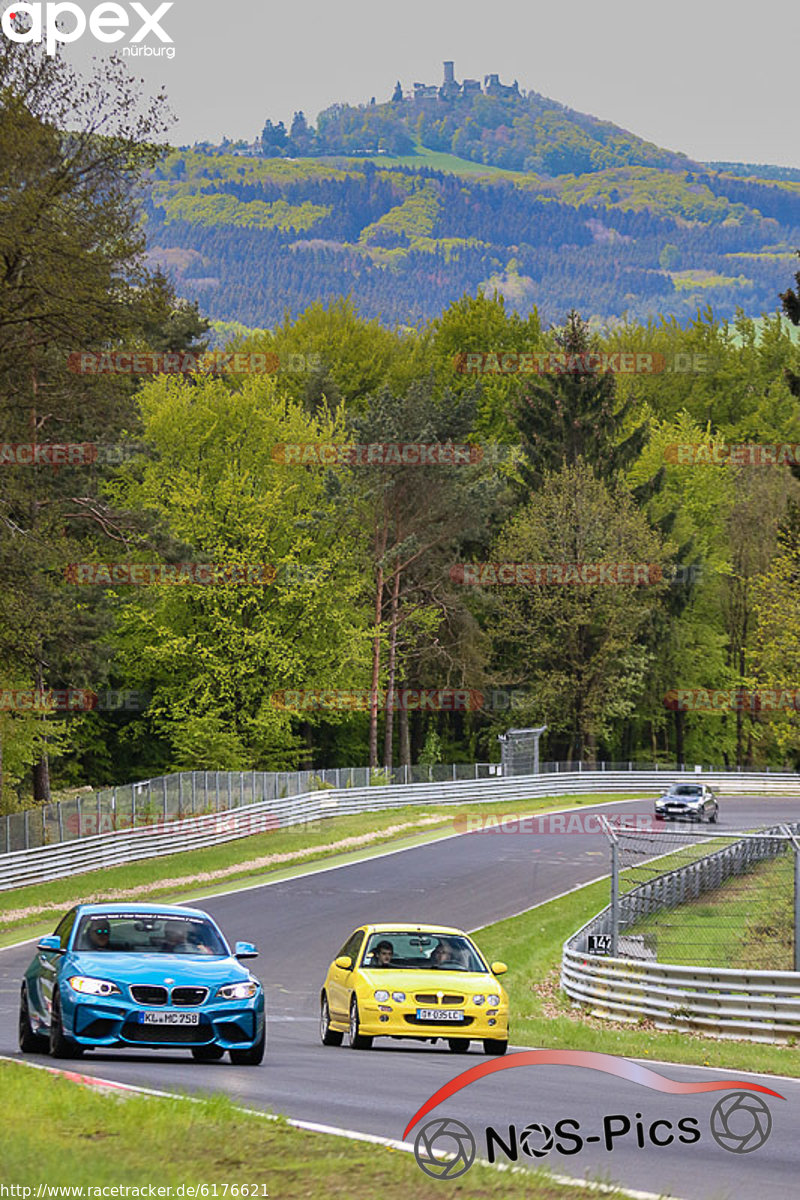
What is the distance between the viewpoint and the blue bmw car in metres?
13.5

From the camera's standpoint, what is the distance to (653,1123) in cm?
1018

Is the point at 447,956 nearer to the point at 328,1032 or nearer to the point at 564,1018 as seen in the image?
the point at 328,1032

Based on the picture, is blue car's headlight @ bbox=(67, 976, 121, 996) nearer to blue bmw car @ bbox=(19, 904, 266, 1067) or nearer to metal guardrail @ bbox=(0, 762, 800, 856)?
blue bmw car @ bbox=(19, 904, 266, 1067)

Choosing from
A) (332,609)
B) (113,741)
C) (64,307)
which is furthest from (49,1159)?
(113,741)

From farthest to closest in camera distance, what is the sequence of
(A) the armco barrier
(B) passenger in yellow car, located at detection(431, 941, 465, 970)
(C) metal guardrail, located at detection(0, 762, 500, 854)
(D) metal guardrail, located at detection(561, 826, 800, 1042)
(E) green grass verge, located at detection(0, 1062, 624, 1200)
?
1. (A) the armco barrier
2. (C) metal guardrail, located at detection(0, 762, 500, 854)
3. (D) metal guardrail, located at detection(561, 826, 800, 1042)
4. (B) passenger in yellow car, located at detection(431, 941, 465, 970)
5. (E) green grass verge, located at detection(0, 1062, 624, 1200)

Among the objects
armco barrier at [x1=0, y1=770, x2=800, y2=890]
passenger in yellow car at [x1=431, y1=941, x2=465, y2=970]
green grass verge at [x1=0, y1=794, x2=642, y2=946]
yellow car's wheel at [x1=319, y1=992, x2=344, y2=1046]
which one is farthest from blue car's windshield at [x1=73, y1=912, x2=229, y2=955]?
armco barrier at [x1=0, y1=770, x2=800, y2=890]

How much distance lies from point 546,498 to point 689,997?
57737 millimetres

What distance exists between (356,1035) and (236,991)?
301 cm

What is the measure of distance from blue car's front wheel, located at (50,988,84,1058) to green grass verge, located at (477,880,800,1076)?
228 inches

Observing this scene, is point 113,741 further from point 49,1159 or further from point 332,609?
point 49,1159

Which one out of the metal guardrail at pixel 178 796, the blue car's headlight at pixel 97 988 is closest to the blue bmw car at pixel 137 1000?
the blue car's headlight at pixel 97 988

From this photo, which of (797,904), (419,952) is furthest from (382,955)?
(797,904)

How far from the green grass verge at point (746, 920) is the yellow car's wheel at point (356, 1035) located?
5.57 m

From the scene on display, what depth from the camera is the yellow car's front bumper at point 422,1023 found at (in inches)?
634
